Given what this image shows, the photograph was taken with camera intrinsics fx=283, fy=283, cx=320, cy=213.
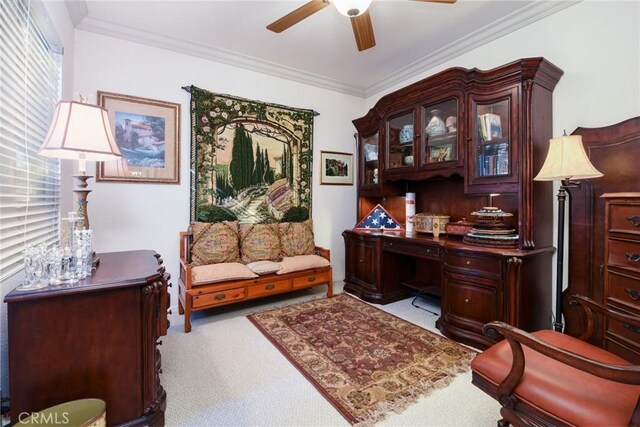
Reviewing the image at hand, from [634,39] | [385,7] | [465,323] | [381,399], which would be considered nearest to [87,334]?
[381,399]

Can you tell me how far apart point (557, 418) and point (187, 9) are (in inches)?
139

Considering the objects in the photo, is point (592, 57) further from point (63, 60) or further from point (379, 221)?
point (63, 60)

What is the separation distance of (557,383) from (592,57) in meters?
2.48

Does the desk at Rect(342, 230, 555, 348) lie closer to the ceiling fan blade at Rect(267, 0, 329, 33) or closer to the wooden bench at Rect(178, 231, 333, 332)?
the wooden bench at Rect(178, 231, 333, 332)

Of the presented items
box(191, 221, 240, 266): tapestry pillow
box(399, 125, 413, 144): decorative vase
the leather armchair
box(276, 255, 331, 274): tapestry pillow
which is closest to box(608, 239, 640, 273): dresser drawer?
the leather armchair

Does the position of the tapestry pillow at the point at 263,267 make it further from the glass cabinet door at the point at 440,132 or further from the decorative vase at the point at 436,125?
the decorative vase at the point at 436,125

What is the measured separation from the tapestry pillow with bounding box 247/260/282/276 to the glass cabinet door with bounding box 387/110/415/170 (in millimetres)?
1771

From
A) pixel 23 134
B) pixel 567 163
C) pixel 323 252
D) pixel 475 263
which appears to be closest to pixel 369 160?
pixel 323 252

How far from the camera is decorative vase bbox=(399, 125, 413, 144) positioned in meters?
3.16

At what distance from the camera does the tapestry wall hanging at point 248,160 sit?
10.4ft

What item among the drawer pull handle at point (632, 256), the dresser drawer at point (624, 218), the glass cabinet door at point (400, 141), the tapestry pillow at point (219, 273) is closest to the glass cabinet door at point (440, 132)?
the glass cabinet door at point (400, 141)

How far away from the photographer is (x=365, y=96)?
4.40m

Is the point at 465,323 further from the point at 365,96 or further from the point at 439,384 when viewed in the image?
the point at 365,96

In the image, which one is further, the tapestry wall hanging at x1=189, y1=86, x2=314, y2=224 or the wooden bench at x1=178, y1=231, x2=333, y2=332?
the tapestry wall hanging at x1=189, y1=86, x2=314, y2=224
